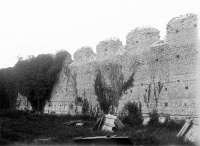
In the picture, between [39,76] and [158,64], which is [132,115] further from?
[39,76]

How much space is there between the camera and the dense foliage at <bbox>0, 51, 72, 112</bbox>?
84.3 ft

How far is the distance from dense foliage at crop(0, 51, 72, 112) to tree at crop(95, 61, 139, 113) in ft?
17.3

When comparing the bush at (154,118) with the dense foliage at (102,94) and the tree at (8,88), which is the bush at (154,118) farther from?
the tree at (8,88)

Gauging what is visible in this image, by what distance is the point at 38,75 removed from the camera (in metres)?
26.4

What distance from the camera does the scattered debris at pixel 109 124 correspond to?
14695mm

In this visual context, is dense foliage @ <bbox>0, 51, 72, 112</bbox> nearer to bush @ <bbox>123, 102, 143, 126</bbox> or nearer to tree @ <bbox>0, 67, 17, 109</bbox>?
tree @ <bbox>0, 67, 17, 109</bbox>

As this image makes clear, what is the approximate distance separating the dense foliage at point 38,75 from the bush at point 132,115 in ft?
27.7

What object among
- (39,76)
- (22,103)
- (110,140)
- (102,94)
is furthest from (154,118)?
(22,103)

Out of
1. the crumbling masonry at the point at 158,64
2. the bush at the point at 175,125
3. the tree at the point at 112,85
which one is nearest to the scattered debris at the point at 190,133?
the bush at the point at 175,125

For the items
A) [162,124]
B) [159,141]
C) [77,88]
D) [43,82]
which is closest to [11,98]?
[43,82]

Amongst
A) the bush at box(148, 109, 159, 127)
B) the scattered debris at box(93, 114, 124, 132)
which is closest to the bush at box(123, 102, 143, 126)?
the bush at box(148, 109, 159, 127)

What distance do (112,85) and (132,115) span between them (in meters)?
2.95

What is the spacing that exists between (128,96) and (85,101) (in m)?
4.49

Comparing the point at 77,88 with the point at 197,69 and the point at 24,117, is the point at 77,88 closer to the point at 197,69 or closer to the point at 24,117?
the point at 24,117
